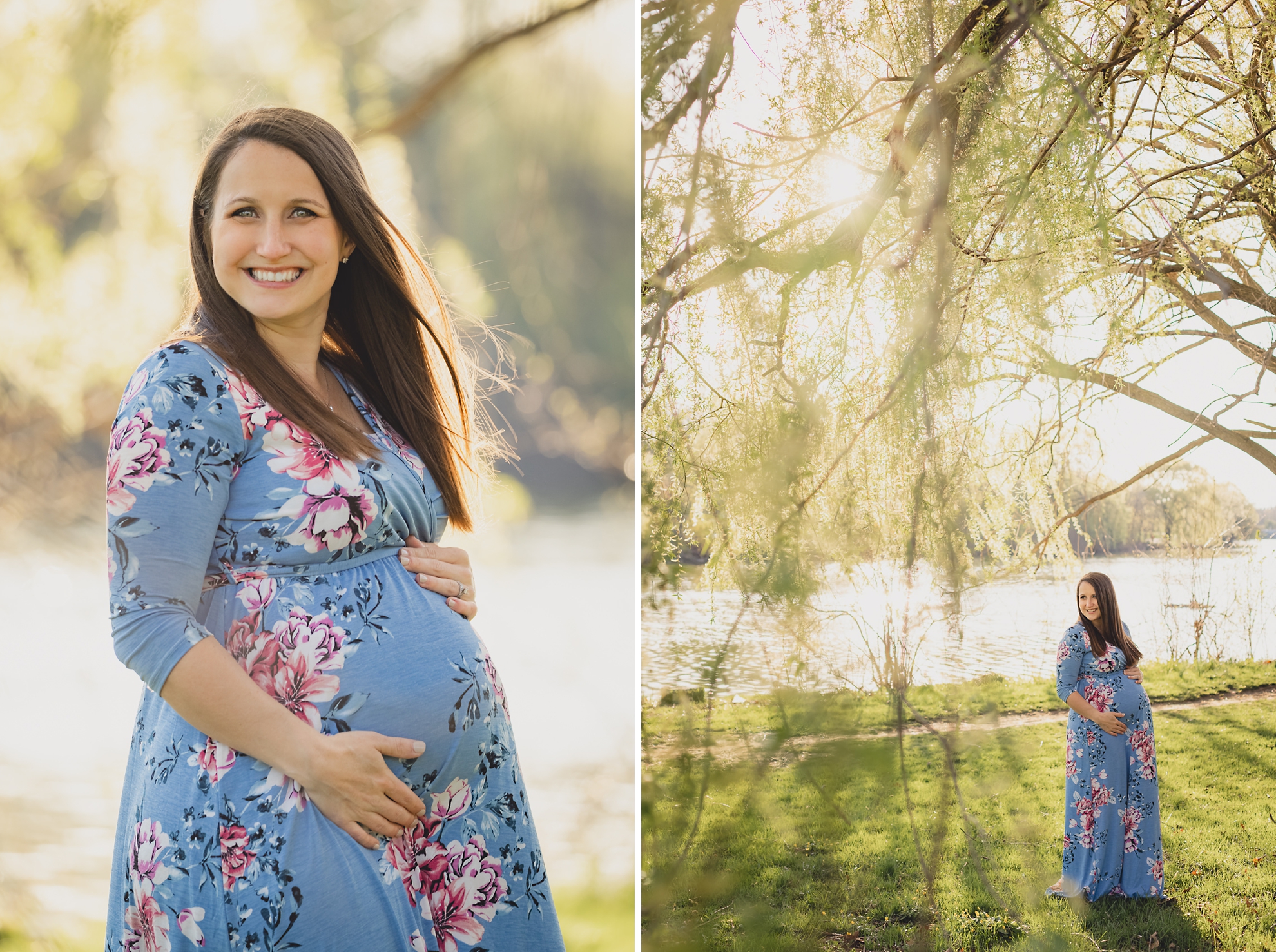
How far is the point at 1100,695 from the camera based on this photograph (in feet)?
3.83

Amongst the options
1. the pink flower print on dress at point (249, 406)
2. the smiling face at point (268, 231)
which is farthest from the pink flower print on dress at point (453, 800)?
the smiling face at point (268, 231)

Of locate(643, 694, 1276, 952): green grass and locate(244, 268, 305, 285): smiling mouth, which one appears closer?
locate(244, 268, 305, 285): smiling mouth

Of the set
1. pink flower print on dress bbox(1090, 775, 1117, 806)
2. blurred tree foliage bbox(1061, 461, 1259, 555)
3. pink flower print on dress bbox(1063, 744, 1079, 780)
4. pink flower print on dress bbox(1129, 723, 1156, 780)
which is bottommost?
pink flower print on dress bbox(1090, 775, 1117, 806)

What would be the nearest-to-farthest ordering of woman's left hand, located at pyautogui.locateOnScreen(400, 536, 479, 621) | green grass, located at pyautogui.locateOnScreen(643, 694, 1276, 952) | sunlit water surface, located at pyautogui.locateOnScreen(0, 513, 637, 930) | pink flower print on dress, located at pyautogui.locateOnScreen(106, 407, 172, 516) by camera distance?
Answer: pink flower print on dress, located at pyautogui.locateOnScreen(106, 407, 172, 516)
woman's left hand, located at pyautogui.locateOnScreen(400, 536, 479, 621)
green grass, located at pyautogui.locateOnScreen(643, 694, 1276, 952)
sunlit water surface, located at pyautogui.locateOnScreen(0, 513, 637, 930)

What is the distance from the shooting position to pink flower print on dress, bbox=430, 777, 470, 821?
84 centimetres

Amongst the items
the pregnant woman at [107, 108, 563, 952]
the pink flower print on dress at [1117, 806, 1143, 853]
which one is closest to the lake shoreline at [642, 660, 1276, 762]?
the pink flower print on dress at [1117, 806, 1143, 853]

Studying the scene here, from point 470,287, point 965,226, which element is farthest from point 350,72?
point 965,226

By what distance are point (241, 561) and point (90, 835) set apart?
5.29 feet

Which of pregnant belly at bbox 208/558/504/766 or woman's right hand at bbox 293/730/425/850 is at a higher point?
pregnant belly at bbox 208/558/504/766

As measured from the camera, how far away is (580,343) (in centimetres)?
198

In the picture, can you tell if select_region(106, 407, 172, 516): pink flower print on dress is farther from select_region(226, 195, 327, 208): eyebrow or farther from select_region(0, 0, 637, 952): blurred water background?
select_region(0, 0, 637, 952): blurred water background

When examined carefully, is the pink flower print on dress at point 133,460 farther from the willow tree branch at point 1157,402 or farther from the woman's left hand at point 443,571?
the willow tree branch at point 1157,402

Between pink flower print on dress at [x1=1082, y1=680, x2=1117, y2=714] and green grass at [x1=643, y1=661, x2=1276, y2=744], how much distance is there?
42 mm

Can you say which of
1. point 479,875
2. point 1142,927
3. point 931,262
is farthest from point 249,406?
point 1142,927
